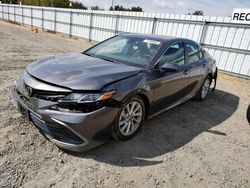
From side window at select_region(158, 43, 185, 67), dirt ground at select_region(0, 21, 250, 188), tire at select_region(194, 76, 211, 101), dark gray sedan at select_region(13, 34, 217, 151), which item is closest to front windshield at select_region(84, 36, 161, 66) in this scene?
dark gray sedan at select_region(13, 34, 217, 151)

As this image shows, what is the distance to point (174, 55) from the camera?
4.17 m

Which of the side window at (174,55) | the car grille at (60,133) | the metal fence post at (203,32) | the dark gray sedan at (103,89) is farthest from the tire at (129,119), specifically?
the metal fence post at (203,32)

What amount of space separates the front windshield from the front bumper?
119 cm

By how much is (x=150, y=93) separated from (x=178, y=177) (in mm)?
1286

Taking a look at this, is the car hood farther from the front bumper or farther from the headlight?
the front bumper

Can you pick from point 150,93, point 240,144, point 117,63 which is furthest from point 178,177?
point 117,63

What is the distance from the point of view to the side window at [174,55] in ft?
12.5

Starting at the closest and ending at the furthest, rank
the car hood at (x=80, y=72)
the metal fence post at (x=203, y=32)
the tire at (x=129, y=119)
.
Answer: the car hood at (x=80, y=72) → the tire at (x=129, y=119) → the metal fence post at (x=203, y=32)

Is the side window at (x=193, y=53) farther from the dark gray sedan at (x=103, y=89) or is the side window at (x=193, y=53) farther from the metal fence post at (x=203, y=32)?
the metal fence post at (x=203, y=32)

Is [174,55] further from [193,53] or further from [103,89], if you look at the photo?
[103,89]

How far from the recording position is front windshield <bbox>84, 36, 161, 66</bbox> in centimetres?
375

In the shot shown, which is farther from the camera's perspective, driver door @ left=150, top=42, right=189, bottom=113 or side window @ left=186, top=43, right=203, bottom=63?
side window @ left=186, top=43, right=203, bottom=63

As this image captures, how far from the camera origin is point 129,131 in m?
3.39

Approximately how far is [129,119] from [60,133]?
1.06m
